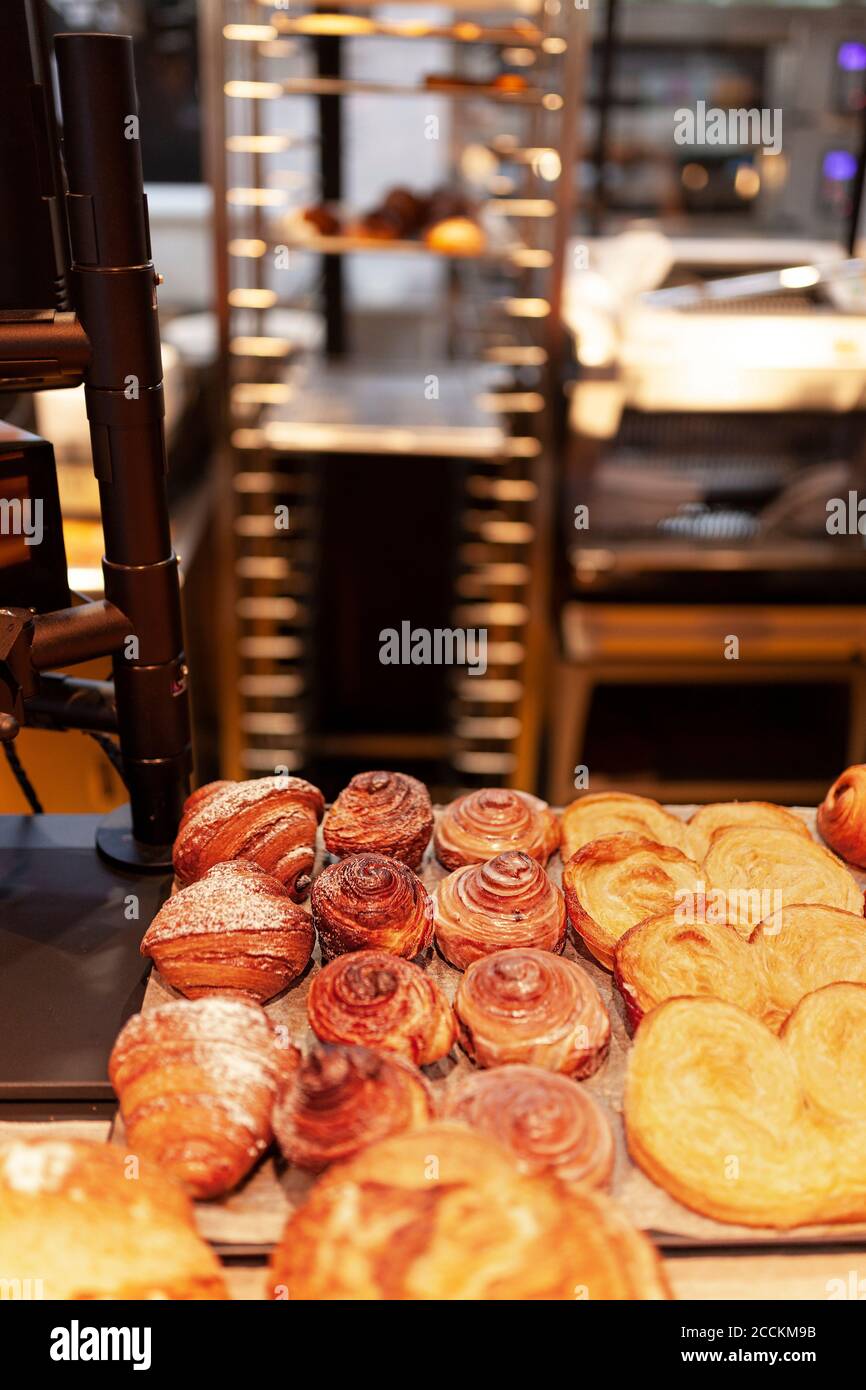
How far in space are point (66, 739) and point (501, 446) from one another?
1.55 metres

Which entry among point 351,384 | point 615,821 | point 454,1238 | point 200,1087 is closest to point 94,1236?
point 200,1087

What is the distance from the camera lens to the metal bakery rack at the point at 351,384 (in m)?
2.66

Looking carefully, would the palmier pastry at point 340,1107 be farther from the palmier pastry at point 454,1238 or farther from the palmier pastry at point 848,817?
the palmier pastry at point 848,817

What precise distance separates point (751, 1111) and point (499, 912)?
0.27 m

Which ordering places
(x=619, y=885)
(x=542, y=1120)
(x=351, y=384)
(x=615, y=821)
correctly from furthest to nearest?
(x=351, y=384), (x=615, y=821), (x=619, y=885), (x=542, y=1120)

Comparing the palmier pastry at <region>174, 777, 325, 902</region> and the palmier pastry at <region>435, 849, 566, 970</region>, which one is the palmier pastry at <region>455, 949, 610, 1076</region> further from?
the palmier pastry at <region>174, 777, 325, 902</region>

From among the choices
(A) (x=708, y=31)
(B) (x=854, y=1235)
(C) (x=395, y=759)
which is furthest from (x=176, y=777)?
(A) (x=708, y=31)

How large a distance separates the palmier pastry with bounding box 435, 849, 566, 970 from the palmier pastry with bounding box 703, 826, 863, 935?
0.16 metres

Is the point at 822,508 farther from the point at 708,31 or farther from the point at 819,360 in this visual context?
the point at 708,31

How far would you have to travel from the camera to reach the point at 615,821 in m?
1.13

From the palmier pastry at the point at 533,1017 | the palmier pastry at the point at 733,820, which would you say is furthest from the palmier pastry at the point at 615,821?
the palmier pastry at the point at 533,1017

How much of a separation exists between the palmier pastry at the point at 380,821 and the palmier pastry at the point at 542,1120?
0.31 metres

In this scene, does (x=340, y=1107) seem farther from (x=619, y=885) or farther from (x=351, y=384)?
(x=351, y=384)

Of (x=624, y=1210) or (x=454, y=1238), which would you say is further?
(x=624, y=1210)
